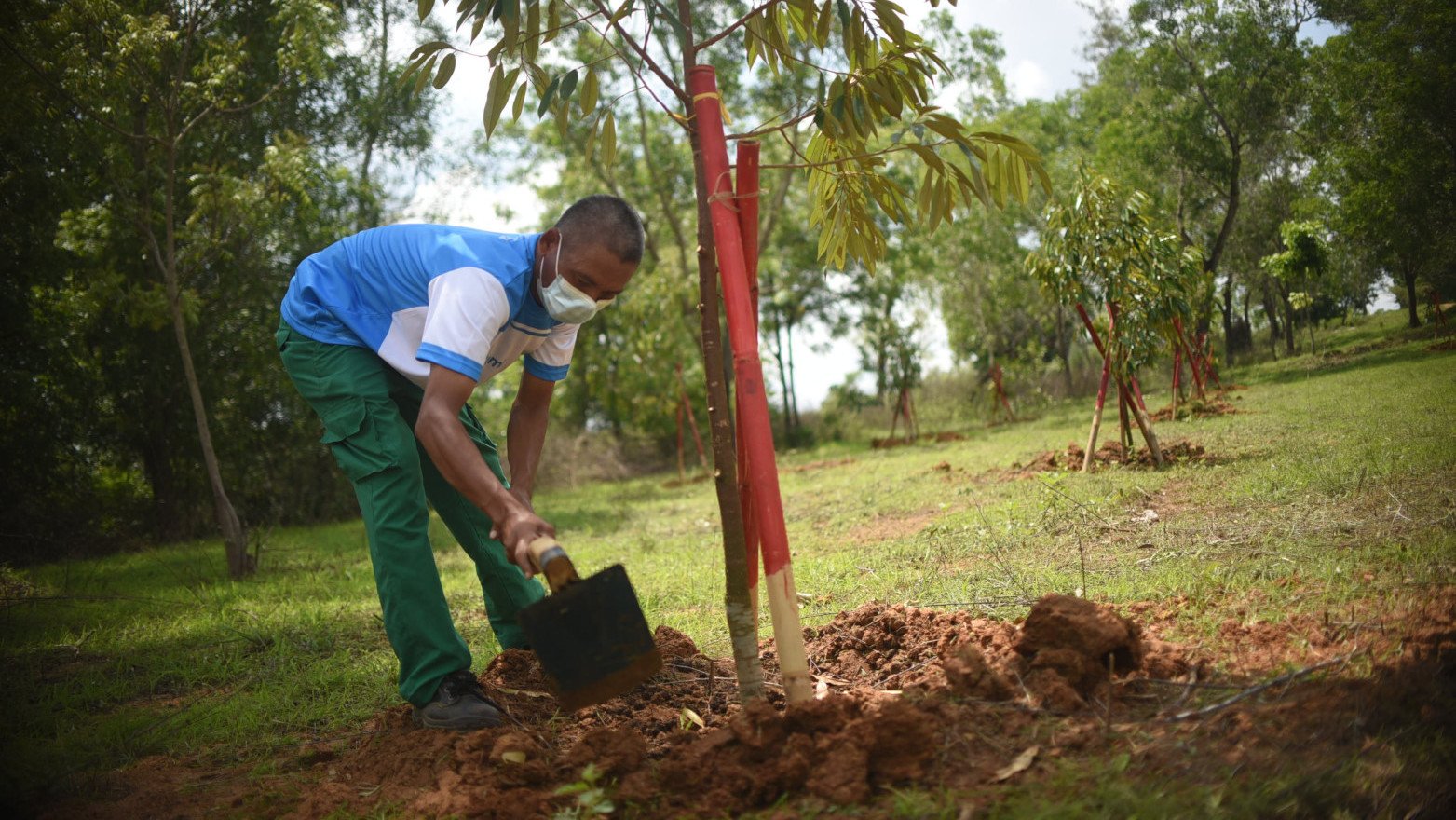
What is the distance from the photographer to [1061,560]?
14.2ft

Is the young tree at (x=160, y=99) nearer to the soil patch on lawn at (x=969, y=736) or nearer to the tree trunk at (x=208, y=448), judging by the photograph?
the tree trunk at (x=208, y=448)

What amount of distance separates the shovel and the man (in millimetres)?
289

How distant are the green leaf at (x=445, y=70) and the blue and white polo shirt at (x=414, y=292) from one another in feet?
1.49

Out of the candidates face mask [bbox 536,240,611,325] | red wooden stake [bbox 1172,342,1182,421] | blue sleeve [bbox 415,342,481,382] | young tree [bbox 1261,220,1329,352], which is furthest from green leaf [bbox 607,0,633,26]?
red wooden stake [bbox 1172,342,1182,421]

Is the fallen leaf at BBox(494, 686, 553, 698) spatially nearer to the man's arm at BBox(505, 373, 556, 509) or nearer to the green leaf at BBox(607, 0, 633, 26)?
the man's arm at BBox(505, 373, 556, 509)

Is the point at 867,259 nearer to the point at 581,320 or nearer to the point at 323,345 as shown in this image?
the point at 581,320

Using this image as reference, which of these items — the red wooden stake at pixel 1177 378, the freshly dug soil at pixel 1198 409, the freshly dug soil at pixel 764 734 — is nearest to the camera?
the freshly dug soil at pixel 764 734

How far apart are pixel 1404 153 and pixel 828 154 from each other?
4.07m

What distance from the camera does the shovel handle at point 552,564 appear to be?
2303mm

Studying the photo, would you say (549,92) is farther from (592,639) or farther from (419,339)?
(592,639)

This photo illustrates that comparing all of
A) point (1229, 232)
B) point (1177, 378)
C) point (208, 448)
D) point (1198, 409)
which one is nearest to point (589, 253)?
point (208, 448)

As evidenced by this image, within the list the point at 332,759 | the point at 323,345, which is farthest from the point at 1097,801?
the point at 323,345

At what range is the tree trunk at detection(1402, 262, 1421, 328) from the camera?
18.0ft

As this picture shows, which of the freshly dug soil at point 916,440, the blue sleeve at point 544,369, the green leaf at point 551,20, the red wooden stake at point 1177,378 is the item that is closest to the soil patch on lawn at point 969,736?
the blue sleeve at point 544,369
